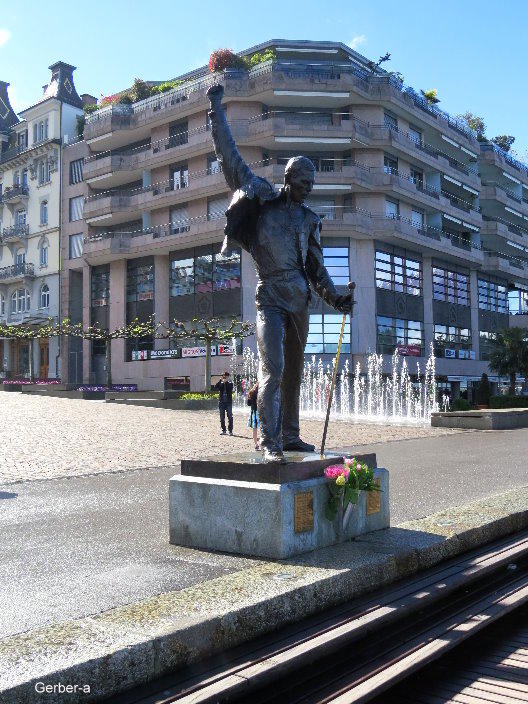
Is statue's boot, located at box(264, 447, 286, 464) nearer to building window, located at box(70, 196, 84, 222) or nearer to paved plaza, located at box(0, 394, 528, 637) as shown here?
paved plaza, located at box(0, 394, 528, 637)

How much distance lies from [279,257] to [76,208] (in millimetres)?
50087

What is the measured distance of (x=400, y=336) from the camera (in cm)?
4406

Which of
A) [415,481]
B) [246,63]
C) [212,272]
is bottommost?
[415,481]

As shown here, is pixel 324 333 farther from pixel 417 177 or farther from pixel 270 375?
pixel 270 375

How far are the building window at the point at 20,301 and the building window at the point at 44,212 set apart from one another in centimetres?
581

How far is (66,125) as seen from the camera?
179 ft

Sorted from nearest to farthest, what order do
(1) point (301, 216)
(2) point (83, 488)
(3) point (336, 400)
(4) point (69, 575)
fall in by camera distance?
(4) point (69, 575), (1) point (301, 216), (2) point (83, 488), (3) point (336, 400)

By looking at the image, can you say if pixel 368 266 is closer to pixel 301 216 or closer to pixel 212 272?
pixel 212 272

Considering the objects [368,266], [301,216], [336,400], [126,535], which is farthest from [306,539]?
[368,266]

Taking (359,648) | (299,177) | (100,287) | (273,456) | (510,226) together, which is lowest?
(359,648)

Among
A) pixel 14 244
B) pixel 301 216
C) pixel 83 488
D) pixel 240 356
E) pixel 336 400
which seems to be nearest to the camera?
pixel 301 216

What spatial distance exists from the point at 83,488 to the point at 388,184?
35.9 metres

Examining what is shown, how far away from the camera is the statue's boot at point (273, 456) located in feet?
14.8
